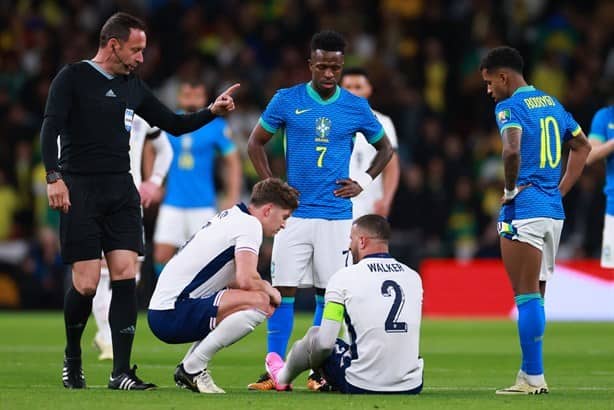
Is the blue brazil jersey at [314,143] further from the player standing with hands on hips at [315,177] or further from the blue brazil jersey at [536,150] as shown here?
the blue brazil jersey at [536,150]

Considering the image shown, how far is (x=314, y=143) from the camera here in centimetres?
966

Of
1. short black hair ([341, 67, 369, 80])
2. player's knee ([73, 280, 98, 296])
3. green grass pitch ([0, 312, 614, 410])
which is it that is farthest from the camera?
short black hair ([341, 67, 369, 80])

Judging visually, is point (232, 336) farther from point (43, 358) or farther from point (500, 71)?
point (43, 358)

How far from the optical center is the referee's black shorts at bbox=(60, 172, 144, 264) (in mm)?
8641

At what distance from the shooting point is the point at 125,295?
8.78 metres

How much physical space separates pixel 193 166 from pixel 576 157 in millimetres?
5952

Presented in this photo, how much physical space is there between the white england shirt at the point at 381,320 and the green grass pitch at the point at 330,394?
6.5 inches

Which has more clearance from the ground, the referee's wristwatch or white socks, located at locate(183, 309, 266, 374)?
the referee's wristwatch

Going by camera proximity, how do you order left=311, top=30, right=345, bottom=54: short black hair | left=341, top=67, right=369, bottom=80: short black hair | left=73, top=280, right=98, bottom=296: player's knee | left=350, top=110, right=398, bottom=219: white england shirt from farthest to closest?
1. left=341, top=67, right=369, bottom=80: short black hair
2. left=350, top=110, right=398, bottom=219: white england shirt
3. left=311, top=30, right=345, bottom=54: short black hair
4. left=73, top=280, right=98, bottom=296: player's knee

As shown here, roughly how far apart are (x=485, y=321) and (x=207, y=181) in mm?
5079

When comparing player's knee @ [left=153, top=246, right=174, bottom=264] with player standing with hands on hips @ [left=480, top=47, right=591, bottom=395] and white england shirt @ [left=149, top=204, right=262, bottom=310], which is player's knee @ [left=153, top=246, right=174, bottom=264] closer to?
white england shirt @ [left=149, top=204, right=262, bottom=310]

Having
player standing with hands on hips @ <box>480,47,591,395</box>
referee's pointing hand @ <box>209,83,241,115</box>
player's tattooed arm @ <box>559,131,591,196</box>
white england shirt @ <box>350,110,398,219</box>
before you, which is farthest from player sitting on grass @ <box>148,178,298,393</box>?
white england shirt @ <box>350,110,398,219</box>

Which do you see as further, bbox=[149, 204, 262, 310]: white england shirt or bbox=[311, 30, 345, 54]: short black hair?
bbox=[311, 30, 345, 54]: short black hair

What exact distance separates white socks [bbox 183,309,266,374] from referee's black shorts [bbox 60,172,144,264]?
0.88 metres
